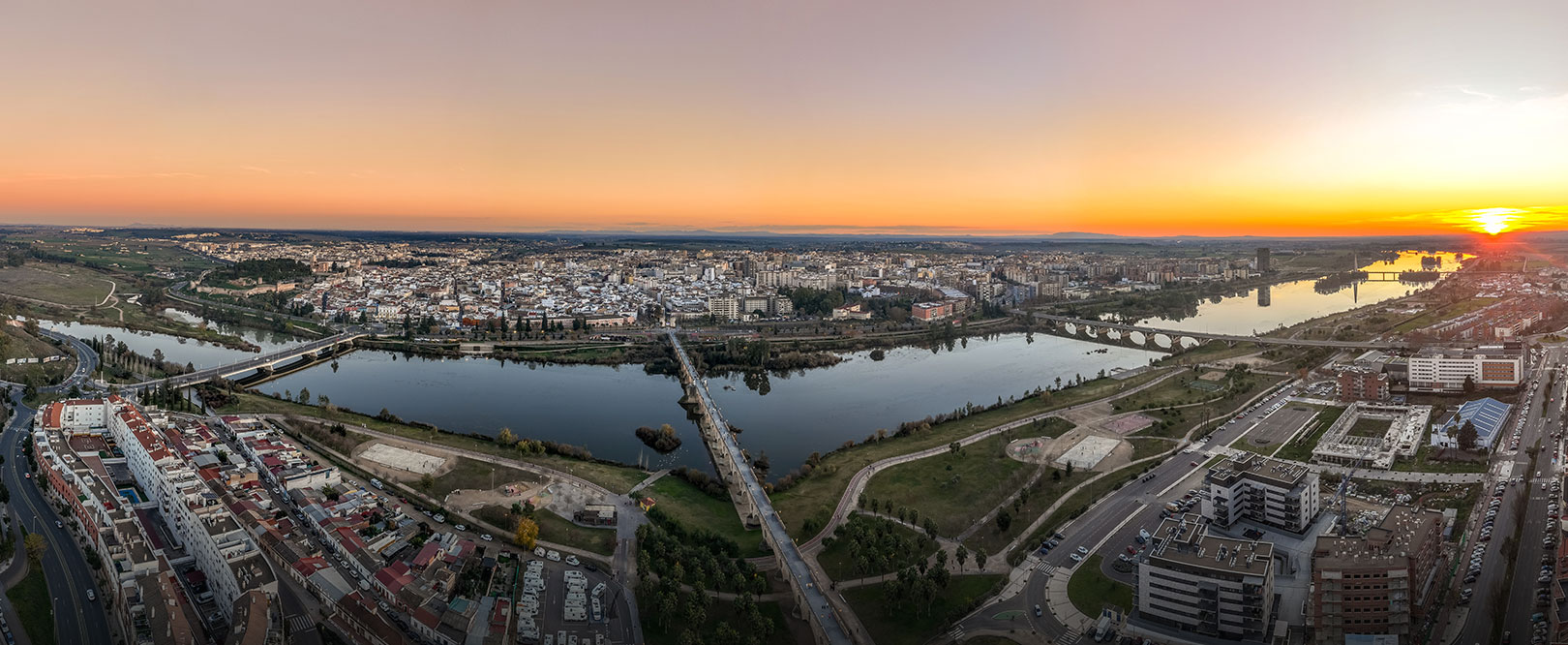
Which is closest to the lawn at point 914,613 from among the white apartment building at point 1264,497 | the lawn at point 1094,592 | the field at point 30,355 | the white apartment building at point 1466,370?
the lawn at point 1094,592

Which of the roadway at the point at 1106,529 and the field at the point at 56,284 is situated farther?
the field at the point at 56,284

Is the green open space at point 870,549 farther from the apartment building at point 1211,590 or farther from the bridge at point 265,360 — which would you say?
the bridge at point 265,360

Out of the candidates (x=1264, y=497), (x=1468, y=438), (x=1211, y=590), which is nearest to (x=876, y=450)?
(x=1264, y=497)

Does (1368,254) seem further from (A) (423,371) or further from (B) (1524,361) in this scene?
(A) (423,371)

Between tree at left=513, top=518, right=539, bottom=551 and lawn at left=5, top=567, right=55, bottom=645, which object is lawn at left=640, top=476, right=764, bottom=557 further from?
lawn at left=5, top=567, right=55, bottom=645

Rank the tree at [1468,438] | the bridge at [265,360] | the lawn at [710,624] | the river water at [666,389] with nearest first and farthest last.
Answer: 1. the lawn at [710,624]
2. the tree at [1468,438]
3. the river water at [666,389]
4. the bridge at [265,360]

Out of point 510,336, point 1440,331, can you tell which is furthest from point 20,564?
point 1440,331

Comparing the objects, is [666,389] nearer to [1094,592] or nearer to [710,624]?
[710,624]

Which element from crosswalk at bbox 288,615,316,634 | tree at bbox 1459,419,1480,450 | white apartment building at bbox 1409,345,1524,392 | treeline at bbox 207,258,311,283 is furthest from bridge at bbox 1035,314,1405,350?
treeline at bbox 207,258,311,283
